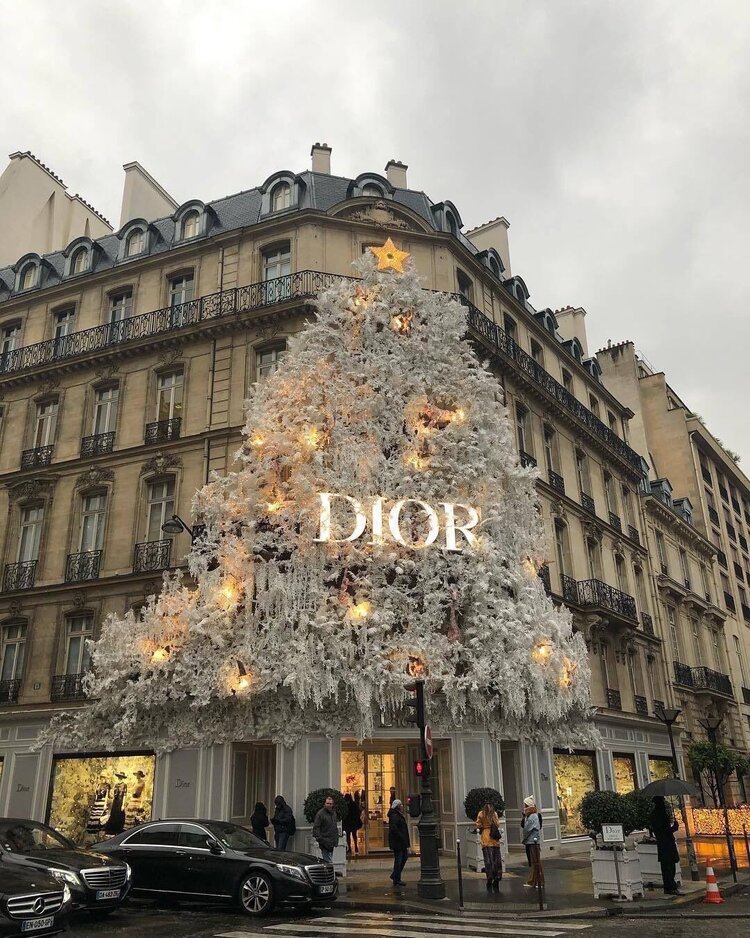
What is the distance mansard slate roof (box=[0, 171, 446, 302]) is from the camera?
26.7 meters

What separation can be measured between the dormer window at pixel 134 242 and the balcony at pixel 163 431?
7368 mm

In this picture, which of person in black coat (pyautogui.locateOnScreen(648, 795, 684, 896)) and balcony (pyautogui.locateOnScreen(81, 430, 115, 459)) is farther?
balcony (pyautogui.locateOnScreen(81, 430, 115, 459))

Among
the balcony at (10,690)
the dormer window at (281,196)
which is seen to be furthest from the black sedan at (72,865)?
the dormer window at (281,196)

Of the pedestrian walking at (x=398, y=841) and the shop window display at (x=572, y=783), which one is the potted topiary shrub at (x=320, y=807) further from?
the shop window display at (x=572, y=783)

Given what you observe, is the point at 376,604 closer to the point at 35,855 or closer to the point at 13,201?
the point at 35,855

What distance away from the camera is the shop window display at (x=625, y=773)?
27969 millimetres

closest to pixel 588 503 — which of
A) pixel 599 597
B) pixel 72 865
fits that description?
pixel 599 597

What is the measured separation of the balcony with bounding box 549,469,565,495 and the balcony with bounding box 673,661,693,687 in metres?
11.5

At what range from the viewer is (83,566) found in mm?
23906

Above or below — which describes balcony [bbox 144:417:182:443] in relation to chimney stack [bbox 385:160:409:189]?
below

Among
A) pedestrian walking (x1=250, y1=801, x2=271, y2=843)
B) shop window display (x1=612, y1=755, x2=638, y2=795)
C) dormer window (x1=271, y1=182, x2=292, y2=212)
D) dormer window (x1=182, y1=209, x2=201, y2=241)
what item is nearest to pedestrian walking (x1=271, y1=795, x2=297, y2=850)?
pedestrian walking (x1=250, y1=801, x2=271, y2=843)

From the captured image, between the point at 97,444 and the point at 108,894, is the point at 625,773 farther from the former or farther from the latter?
the point at 108,894

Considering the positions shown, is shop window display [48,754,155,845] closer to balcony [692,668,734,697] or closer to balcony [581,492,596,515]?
balcony [581,492,596,515]

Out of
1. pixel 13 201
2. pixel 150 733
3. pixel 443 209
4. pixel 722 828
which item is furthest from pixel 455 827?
pixel 13 201
